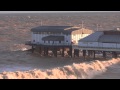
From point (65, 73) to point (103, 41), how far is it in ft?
47.4

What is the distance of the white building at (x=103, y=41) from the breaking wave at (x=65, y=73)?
A: 14.5ft

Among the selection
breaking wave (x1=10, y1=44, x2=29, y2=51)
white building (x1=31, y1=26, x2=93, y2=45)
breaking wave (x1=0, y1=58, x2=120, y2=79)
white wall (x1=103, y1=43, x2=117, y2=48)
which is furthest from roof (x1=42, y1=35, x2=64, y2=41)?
breaking wave (x1=10, y1=44, x2=29, y2=51)

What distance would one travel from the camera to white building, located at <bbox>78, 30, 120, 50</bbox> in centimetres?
4703

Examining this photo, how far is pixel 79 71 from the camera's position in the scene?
1405 inches

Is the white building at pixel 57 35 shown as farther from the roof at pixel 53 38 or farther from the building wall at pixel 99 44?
the building wall at pixel 99 44

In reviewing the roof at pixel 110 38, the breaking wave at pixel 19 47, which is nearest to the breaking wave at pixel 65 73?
the roof at pixel 110 38

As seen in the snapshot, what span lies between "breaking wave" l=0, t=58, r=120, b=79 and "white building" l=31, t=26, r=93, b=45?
38.3 feet

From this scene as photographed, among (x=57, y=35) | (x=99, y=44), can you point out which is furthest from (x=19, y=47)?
(x=99, y=44)

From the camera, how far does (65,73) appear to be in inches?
1356

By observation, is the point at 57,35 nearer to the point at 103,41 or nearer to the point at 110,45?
the point at 103,41

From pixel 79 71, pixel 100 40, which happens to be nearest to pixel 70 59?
pixel 100 40

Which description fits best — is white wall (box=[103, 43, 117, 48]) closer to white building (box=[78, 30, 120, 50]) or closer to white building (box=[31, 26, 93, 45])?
white building (box=[78, 30, 120, 50])
